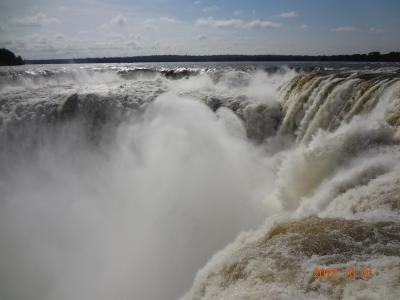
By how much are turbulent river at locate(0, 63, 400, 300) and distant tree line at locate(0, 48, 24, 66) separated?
67.9 meters

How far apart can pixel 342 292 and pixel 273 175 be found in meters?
8.27

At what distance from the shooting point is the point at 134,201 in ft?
37.8

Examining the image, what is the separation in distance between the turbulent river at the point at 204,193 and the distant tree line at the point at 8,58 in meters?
67.9

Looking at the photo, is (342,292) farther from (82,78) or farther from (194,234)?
(82,78)

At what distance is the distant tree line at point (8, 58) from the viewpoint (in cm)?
7719

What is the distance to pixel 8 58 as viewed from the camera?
79.2 meters

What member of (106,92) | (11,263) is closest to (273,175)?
(11,263)
